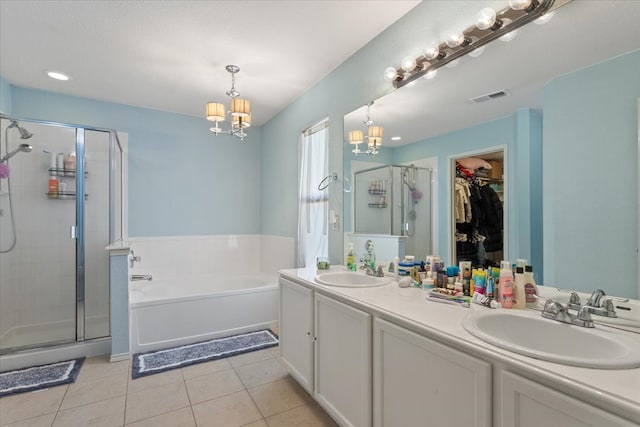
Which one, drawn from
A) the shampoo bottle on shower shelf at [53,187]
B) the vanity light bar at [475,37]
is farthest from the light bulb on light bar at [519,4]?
the shampoo bottle on shower shelf at [53,187]

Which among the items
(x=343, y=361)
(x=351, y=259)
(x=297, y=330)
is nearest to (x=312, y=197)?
(x=351, y=259)

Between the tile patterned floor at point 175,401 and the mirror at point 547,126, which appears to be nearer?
the mirror at point 547,126

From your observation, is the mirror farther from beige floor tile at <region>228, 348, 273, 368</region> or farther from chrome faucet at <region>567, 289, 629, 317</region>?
beige floor tile at <region>228, 348, 273, 368</region>

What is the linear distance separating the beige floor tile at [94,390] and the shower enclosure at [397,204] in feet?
6.53

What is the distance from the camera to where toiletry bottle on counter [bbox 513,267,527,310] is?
4.15 ft

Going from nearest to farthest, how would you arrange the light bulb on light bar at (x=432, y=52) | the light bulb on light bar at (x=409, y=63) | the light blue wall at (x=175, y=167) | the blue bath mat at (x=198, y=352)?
the light bulb on light bar at (x=432, y=52)
the light bulb on light bar at (x=409, y=63)
the blue bath mat at (x=198, y=352)
the light blue wall at (x=175, y=167)

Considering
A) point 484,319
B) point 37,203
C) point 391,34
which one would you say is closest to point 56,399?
point 37,203

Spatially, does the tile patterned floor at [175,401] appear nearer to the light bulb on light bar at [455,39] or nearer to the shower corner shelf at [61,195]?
the shower corner shelf at [61,195]

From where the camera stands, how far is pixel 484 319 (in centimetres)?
117

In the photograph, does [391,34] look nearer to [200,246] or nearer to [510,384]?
[510,384]

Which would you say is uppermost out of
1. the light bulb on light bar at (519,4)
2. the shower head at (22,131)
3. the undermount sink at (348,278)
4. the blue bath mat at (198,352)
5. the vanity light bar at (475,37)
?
the light bulb on light bar at (519,4)

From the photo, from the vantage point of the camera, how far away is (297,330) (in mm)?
2008

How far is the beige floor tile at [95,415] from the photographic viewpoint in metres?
1.75

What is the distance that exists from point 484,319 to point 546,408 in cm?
41
